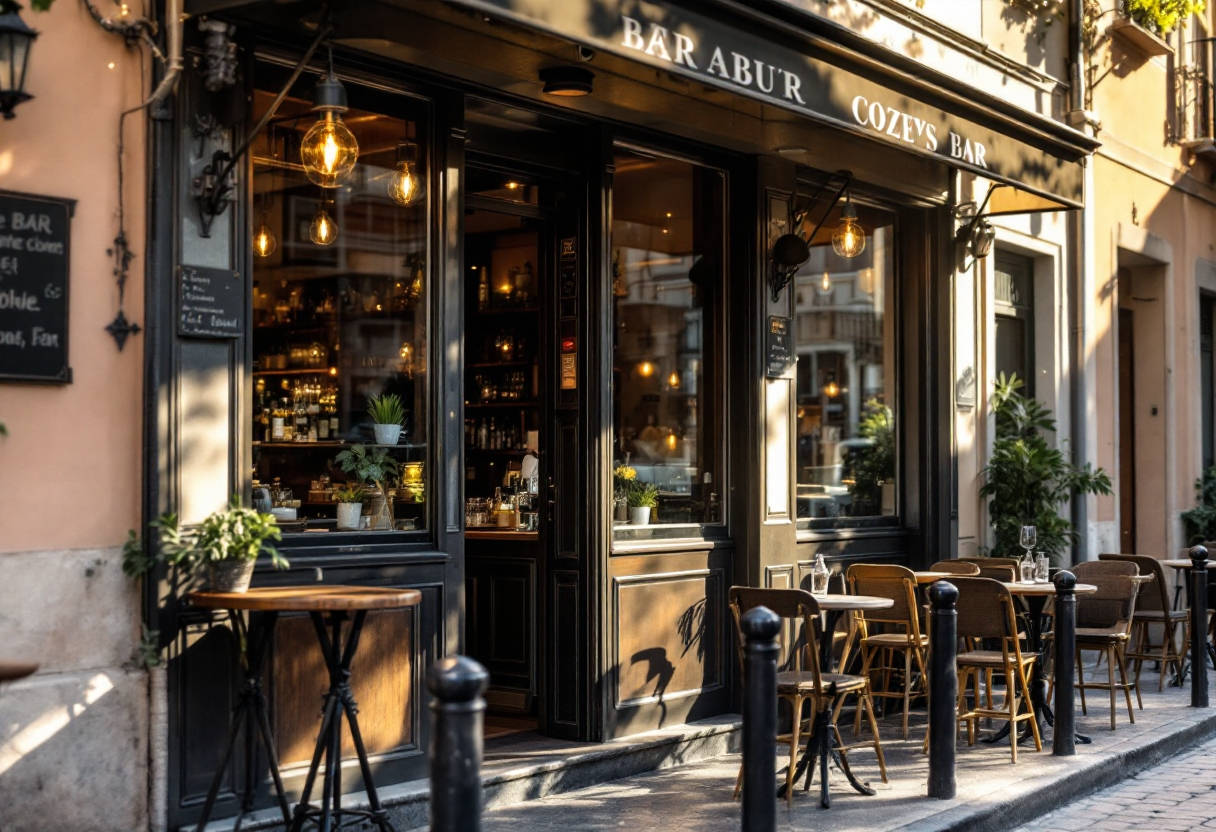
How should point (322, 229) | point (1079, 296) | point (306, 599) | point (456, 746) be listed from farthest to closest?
point (1079, 296)
point (322, 229)
point (306, 599)
point (456, 746)

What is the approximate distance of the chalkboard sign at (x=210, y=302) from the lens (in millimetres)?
5652

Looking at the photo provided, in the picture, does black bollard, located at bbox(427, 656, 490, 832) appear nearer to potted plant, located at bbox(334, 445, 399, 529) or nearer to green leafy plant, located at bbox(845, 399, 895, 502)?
potted plant, located at bbox(334, 445, 399, 529)

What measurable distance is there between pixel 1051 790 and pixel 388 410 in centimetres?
367

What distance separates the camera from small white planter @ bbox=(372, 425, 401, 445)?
271 inches

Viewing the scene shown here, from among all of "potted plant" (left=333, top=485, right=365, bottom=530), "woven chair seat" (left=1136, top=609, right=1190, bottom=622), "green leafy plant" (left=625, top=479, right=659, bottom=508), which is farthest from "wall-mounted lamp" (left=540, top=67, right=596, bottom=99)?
"woven chair seat" (left=1136, top=609, right=1190, bottom=622)

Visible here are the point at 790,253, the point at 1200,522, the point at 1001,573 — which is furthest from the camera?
the point at 1200,522

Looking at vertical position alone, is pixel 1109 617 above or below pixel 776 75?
below

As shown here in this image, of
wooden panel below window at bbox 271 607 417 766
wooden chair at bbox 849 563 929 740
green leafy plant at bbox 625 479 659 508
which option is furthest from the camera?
green leafy plant at bbox 625 479 659 508

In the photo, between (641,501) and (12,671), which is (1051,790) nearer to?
(641,501)

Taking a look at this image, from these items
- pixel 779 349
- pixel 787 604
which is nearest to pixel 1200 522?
pixel 779 349

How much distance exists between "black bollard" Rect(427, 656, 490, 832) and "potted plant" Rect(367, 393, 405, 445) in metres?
3.42

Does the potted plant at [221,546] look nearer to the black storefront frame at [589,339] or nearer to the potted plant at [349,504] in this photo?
the black storefront frame at [589,339]

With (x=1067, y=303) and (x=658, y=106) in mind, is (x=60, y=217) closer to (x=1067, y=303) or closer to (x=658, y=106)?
(x=658, y=106)

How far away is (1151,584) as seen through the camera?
11.3 metres
